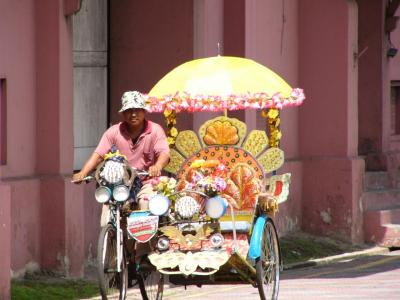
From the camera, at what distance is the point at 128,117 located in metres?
13.3

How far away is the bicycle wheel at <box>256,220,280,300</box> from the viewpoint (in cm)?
1347

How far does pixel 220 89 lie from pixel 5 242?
8.16 feet

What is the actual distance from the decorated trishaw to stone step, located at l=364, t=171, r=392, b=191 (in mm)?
8526

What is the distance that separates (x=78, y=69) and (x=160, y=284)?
486 cm

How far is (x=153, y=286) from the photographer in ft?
45.1

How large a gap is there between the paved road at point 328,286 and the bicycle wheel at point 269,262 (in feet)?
3.46

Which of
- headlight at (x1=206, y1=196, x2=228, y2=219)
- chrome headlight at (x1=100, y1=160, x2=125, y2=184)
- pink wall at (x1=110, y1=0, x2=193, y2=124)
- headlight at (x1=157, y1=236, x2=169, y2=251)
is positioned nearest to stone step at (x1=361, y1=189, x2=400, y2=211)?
pink wall at (x1=110, y1=0, x2=193, y2=124)

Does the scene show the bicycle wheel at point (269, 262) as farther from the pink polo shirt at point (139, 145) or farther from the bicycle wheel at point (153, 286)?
the pink polo shirt at point (139, 145)

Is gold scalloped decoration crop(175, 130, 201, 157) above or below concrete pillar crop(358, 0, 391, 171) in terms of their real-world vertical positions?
below

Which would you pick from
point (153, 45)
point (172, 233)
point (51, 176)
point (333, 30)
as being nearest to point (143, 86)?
point (153, 45)

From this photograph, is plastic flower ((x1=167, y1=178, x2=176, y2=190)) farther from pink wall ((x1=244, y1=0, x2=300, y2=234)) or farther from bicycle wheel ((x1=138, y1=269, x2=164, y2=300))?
pink wall ((x1=244, y1=0, x2=300, y2=234))


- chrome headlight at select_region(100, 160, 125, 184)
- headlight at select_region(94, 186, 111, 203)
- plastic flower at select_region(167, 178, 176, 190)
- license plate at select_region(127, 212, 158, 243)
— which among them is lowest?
license plate at select_region(127, 212, 158, 243)

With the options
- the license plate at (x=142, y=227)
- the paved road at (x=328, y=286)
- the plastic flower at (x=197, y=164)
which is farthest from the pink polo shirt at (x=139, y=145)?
the paved road at (x=328, y=286)

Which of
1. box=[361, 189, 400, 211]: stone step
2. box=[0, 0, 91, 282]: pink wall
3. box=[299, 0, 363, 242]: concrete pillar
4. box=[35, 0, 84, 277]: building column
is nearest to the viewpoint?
box=[0, 0, 91, 282]: pink wall
